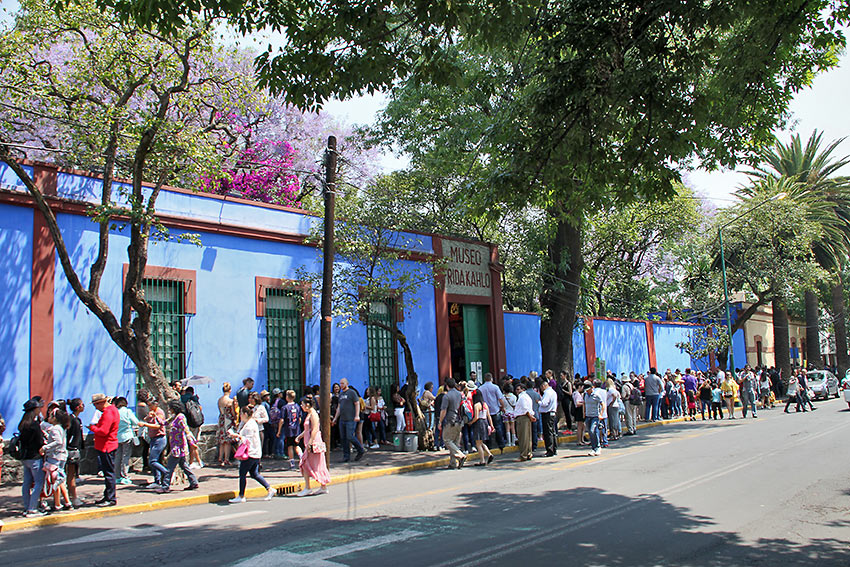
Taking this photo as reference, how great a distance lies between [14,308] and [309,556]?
914 centimetres

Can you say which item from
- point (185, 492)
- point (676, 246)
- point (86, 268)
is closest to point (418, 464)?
point (185, 492)

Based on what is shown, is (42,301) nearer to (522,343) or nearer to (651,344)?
(522,343)

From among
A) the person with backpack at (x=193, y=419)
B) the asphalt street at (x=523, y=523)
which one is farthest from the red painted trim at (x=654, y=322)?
the person with backpack at (x=193, y=419)

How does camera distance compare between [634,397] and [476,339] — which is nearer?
[634,397]

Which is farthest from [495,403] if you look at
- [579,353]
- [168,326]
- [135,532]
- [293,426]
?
[579,353]

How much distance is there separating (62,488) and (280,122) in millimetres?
20215

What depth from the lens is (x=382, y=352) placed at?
66.1 ft

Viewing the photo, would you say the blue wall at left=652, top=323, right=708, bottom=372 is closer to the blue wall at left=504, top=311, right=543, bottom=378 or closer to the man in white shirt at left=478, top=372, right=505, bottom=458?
the blue wall at left=504, top=311, right=543, bottom=378

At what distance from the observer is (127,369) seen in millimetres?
14430

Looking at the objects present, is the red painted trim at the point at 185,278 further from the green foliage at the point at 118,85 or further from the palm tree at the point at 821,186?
the palm tree at the point at 821,186

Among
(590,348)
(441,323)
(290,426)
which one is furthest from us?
(590,348)

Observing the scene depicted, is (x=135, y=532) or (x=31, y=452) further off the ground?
(x=31, y=452)

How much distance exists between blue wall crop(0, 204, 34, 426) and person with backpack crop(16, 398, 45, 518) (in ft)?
11.2

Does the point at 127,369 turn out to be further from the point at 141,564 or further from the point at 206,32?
the point at 141,564
